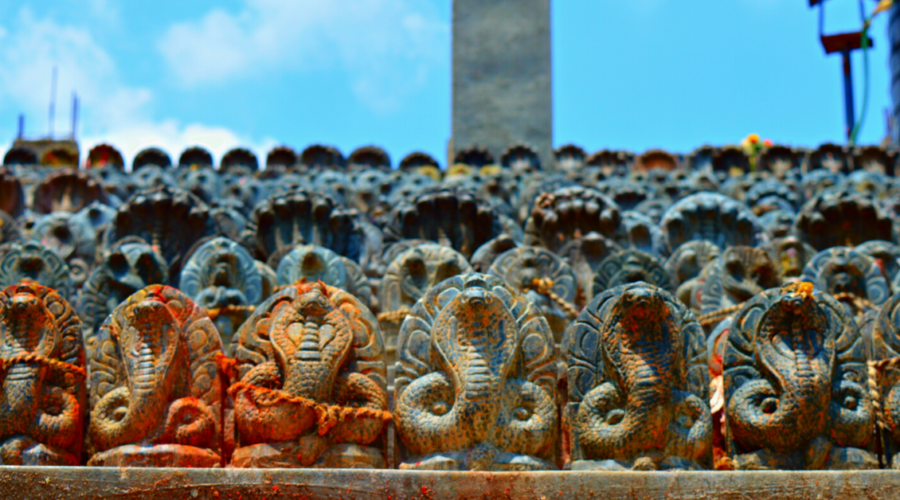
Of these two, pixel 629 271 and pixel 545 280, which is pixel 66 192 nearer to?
pixel 545 280

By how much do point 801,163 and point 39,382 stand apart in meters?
14.6

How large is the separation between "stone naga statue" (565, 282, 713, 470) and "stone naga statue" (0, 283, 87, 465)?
8.44 feet

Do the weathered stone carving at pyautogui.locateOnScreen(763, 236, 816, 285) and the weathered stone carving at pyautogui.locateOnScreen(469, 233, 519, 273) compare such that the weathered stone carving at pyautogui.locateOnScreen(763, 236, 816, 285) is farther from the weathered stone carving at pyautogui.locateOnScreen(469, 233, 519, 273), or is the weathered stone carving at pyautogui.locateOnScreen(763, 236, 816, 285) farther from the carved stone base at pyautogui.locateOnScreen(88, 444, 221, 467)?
the carved stone base at pyautogui.locateOnScreen(88, 444, 221, 467)

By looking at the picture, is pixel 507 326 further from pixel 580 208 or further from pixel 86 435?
pixel 580 208

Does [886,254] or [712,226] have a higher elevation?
[712,226]

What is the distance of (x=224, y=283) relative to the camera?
8234 mm

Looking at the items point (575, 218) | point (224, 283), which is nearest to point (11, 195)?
point (224, 283)

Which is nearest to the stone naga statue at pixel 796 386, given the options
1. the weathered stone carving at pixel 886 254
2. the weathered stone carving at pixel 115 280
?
the weathered stone carving at pixel 886 254

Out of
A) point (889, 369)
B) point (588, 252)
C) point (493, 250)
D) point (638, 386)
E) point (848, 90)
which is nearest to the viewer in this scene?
point (638, 386)

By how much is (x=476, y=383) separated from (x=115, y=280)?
4.32 meters

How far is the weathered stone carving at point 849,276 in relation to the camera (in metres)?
8.36

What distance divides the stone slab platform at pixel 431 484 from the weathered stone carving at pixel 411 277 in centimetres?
339

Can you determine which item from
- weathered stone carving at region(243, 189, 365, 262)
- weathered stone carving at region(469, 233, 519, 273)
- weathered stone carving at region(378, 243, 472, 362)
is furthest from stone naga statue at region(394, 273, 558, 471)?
weathered stone carving at region(243, 189, 365, 262)

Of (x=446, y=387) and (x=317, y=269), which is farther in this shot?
(x=317, y=269)
